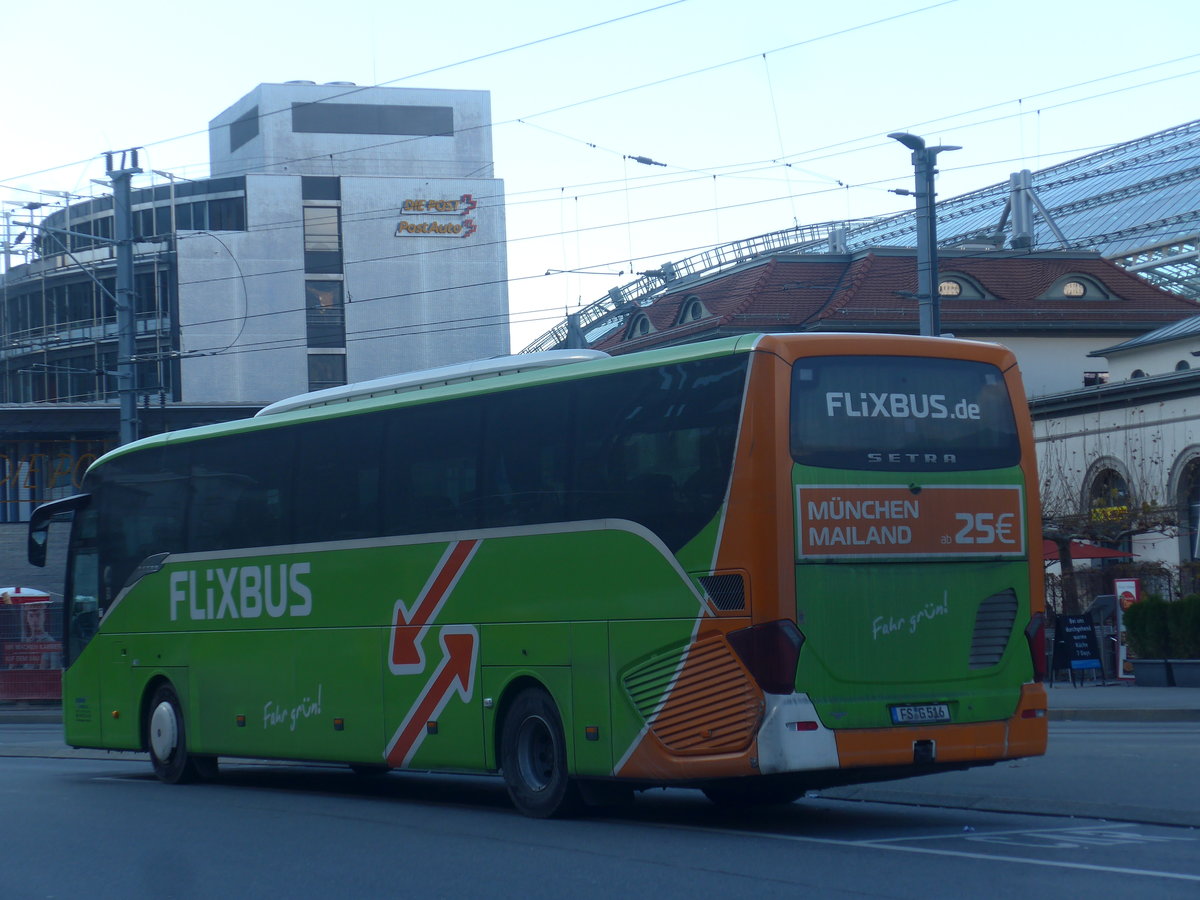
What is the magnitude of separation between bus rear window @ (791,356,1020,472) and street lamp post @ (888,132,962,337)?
11507 mm

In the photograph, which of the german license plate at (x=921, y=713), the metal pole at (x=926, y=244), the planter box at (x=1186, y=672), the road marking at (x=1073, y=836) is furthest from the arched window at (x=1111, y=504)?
the road marking at (x=1073, y=836)

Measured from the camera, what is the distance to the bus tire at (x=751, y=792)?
11.6 metres

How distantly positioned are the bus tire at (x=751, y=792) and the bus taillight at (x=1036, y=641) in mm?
1901

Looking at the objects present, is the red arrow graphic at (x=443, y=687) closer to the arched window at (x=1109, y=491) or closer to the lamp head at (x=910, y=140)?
the lamp head at (x=910, y=140)

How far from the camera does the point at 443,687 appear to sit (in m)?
13.6

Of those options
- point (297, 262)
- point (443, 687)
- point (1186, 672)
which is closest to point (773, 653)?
point (443, 687)

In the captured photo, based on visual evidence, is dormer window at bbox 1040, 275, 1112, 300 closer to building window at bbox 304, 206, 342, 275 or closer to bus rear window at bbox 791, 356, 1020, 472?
building window at bbox 304, 206, 342, 275

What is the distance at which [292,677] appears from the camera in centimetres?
1540

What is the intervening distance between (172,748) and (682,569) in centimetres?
798

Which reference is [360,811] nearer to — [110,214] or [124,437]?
[124,437]

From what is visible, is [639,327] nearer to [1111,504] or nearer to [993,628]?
[1111,504]

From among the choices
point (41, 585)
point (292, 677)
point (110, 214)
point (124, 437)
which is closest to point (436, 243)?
point (110, 214)

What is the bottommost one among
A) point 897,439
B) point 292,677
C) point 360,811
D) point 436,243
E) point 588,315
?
point 360,811

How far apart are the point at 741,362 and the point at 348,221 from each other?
7194cm
